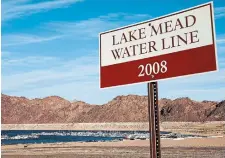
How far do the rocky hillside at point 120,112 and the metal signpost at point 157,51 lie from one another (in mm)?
143370

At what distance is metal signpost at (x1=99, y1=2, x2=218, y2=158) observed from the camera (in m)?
1.76

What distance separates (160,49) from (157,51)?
0.02 m

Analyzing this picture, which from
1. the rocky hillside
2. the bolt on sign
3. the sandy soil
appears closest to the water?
the sandy soil

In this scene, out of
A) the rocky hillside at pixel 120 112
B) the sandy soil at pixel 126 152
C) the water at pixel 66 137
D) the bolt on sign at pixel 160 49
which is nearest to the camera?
the bolt on sign at pixel 160 49

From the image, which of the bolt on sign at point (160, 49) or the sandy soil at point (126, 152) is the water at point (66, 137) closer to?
the sandy soil at point (126, 152)

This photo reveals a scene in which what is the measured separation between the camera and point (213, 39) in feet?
5.72

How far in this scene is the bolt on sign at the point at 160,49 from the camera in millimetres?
1761

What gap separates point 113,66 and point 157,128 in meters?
0.38

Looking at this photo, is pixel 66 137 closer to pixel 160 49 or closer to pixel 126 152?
pixel 126 152

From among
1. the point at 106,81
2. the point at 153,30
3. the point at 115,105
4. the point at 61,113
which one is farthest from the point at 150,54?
the point at 61,113

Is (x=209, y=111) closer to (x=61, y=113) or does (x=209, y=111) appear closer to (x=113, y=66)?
(x=61, y=113)

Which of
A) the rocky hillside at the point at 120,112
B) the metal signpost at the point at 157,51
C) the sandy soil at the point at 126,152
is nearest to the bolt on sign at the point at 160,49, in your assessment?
the metal signpost at the point at 157,51

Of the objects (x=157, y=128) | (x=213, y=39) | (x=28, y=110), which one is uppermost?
(x=28, y=110)

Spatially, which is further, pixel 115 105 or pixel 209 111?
pixel 115 105
